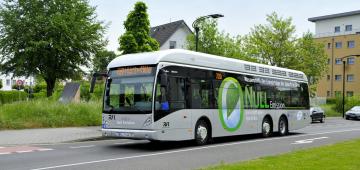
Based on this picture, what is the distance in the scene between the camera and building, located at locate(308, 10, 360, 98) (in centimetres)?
8531

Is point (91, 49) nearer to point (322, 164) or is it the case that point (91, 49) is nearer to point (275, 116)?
point (275, 116)

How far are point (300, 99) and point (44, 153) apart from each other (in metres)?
13.6

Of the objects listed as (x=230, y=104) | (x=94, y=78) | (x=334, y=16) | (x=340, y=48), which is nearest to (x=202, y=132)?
(x=230, y=104)

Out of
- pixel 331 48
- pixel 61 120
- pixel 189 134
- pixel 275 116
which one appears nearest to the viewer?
pixel 189 134

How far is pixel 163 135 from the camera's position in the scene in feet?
47.0

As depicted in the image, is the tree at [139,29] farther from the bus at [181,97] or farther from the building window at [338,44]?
the building window at [338,44]

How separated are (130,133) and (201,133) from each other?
2709 millimetres

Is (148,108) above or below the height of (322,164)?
above

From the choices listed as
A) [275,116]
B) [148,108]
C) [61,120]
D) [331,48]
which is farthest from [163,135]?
[331,48]

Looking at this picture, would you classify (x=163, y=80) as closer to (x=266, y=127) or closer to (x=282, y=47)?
(x=266, y=127)

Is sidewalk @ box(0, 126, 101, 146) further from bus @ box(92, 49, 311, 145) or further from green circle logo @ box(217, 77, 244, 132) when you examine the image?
green circle logo @ box(217, 77, 244, 132)

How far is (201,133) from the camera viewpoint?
1606 cm

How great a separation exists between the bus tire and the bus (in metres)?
0.12

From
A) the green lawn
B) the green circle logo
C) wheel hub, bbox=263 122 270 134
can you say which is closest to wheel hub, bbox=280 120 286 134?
wheel hub, bbox=263 122 270 134
